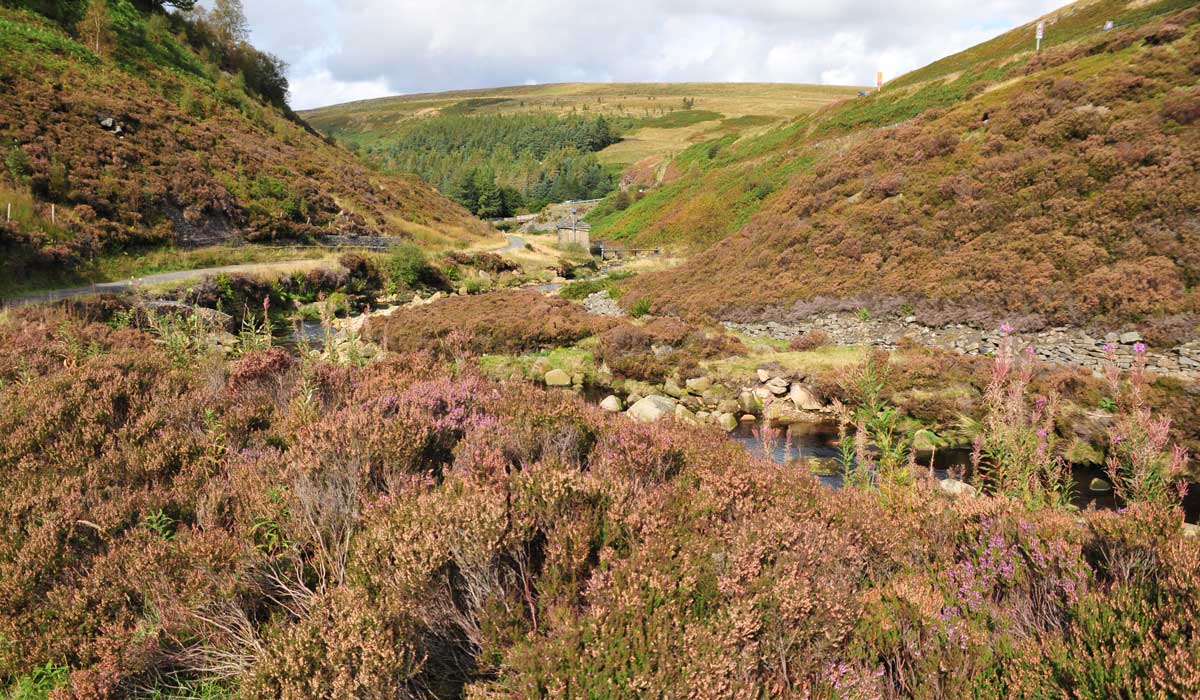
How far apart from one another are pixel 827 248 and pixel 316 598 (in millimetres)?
23187

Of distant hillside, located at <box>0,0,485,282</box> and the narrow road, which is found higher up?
distant hillside, located at <box>0,0,485,282</box>

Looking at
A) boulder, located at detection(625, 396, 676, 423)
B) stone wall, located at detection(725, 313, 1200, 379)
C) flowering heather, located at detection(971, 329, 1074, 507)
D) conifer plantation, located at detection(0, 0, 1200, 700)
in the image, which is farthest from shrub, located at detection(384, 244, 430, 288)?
flowering heather, located at detection(971, 329, 1074, 507)

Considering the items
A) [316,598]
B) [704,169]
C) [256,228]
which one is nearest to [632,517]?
[316,598]

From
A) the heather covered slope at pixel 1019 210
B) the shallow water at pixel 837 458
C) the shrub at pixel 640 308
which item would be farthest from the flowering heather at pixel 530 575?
the shrub at pixel 640 308

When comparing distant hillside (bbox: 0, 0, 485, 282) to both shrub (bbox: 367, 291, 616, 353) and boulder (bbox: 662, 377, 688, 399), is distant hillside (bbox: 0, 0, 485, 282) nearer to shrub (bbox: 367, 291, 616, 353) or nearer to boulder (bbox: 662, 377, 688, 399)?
shrub (bbox: 367, 291, 616, 353)

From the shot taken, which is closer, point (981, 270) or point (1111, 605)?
point (1111, 605)

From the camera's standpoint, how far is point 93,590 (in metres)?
2.85

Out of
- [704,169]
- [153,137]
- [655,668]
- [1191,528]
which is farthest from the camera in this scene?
[704,169]

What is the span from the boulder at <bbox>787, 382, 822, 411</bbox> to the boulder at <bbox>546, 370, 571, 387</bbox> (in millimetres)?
6435

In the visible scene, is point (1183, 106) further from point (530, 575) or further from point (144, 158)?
point (144, 158)

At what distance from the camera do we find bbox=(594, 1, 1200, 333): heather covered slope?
14.7 metres

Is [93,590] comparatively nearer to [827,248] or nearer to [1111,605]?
[1111,605]

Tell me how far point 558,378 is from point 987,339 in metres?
12.4

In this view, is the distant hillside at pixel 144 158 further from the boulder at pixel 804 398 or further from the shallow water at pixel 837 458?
the boulder at pixel 804 398
